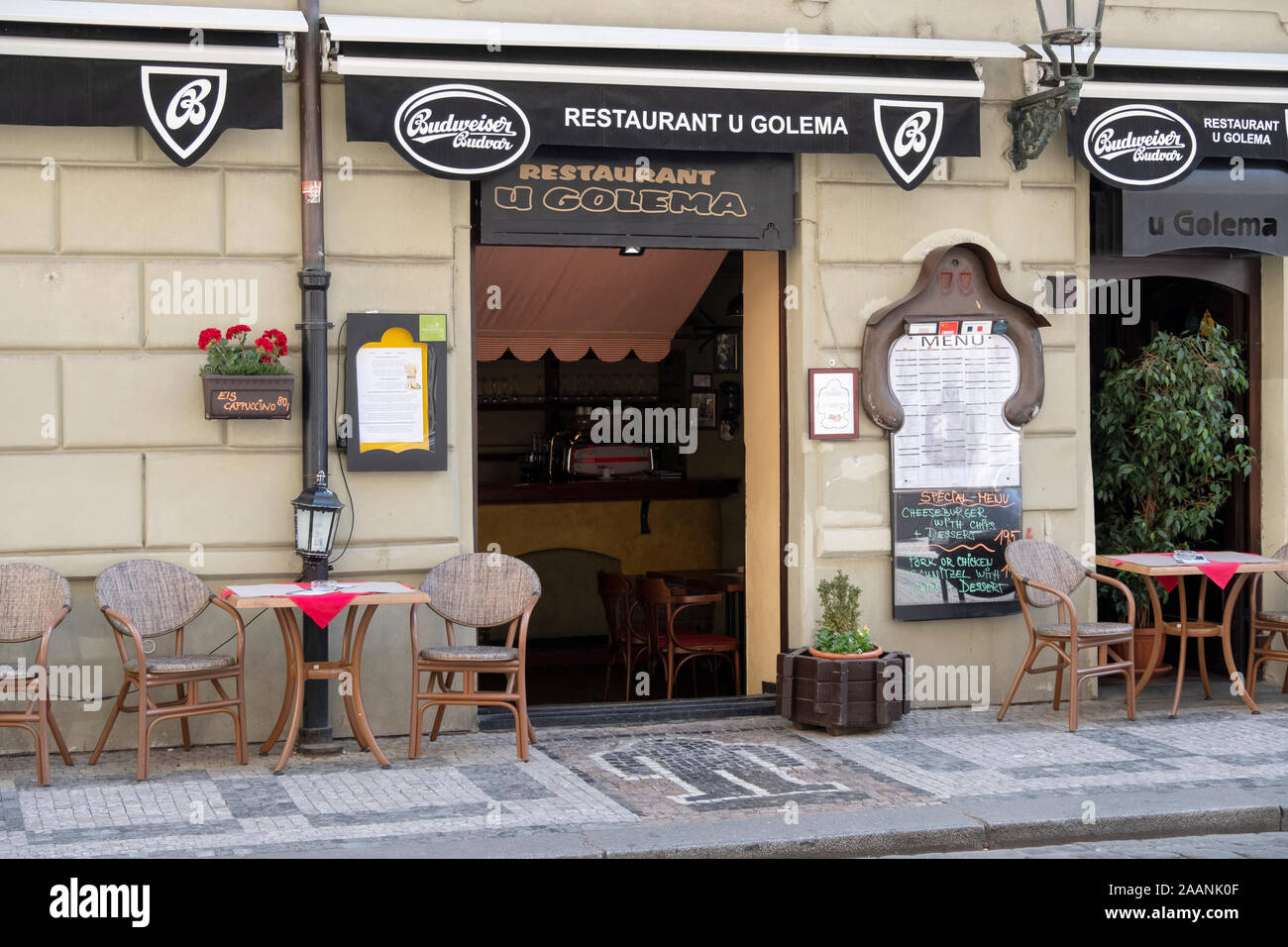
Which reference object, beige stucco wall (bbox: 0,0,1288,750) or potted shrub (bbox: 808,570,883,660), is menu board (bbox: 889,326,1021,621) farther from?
potted shrub (bbox: 808,570,883,660)

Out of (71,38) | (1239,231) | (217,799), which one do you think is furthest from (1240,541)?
(71,38)

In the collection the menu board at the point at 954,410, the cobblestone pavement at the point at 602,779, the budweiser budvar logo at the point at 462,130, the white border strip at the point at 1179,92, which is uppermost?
the white border strip at the point at 1179,92

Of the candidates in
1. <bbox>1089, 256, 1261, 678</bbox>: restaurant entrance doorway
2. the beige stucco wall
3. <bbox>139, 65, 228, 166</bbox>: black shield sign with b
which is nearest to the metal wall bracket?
the beige stucco wall

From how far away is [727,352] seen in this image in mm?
12820

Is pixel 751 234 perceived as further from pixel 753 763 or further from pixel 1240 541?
pixel 1240 541

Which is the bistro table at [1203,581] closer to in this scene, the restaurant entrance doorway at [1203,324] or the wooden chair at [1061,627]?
the wooden chair at [1061,627]

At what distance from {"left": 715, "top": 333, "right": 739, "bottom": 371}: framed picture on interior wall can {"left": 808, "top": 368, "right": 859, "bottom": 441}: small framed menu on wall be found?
3.97 metres

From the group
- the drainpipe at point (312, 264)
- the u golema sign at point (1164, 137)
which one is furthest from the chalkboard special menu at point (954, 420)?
the drainpipe at point (312, 264)

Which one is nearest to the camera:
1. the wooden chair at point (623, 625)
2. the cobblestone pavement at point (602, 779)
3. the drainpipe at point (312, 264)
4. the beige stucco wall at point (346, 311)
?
the cobblestone pavement at point (602, 779)

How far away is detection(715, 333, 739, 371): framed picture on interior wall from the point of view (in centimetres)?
1272

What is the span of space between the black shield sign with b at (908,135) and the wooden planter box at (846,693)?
273 cm

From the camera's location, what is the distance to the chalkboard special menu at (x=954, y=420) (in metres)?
8.77

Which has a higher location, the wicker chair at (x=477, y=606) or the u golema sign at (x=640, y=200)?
the u golema sign at (x=640, y=200)

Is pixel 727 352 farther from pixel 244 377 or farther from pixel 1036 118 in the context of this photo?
pixel 244 377
